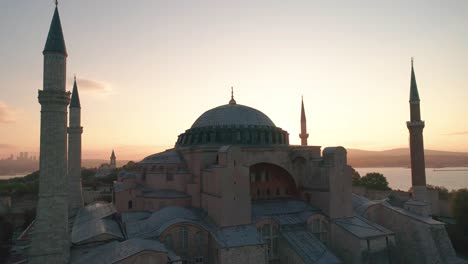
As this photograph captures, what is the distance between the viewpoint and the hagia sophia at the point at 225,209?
48.5 feet

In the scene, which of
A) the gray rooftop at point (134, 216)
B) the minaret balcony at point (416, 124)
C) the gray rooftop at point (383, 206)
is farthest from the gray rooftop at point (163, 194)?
the minaret balcony at point (416, 124)

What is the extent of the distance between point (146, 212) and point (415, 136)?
19637mm

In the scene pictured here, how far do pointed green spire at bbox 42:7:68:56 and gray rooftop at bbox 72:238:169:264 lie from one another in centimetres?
876

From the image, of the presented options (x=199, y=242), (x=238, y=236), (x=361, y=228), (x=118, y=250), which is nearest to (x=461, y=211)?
(x=361, y=228)

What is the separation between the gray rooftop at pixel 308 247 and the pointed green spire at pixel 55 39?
518 inches

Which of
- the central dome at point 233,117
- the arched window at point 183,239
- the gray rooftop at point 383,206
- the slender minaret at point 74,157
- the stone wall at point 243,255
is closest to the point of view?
the stone wall at point 243,255

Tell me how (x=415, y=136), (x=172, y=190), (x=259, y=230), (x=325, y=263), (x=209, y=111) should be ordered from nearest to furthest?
1. (x=325, y=263)
2. (x=259, y=230)
3. (x=172, y=190)
4. (x=209, y=111)
5. (x=415, y=136)

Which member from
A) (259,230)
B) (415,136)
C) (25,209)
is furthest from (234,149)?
(25,209)

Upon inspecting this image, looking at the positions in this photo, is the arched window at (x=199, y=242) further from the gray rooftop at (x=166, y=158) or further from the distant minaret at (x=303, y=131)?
the distant minaret at (x=303, y=131)

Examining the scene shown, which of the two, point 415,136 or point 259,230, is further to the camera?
point 415,136

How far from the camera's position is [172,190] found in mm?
19641

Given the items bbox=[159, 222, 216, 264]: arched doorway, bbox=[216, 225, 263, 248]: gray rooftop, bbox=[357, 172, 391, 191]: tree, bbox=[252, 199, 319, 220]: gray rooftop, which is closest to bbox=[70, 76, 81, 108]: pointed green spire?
bbox=[159, 222, 216, 264]: arched doorway

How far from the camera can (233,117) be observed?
21828 mm

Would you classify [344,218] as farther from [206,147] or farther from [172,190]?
[172,190]
